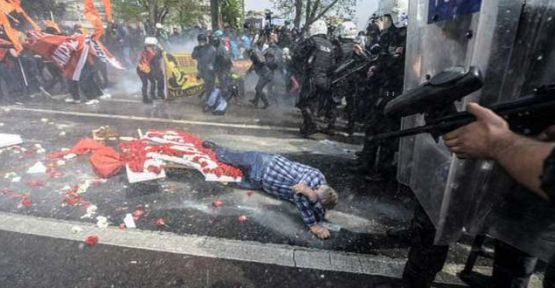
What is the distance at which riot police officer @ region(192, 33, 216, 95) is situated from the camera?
Answer: 922 centimetres

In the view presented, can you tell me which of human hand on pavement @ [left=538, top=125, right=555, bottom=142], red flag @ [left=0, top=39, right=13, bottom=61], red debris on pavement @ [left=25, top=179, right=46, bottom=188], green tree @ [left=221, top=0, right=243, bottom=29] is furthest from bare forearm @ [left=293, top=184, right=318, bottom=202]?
green tree @ [left=221, top=0, right=243, bottom=29]

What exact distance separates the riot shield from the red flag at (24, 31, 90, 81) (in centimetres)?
856

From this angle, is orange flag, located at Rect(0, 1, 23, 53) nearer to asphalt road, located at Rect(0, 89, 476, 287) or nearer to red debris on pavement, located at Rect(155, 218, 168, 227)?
asphalt road, located at Rect(0, 89, 476, 287)

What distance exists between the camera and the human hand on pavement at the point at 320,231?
3.33 meters

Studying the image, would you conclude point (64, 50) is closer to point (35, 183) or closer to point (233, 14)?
point (35, 183)

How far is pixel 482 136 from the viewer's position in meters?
1.34

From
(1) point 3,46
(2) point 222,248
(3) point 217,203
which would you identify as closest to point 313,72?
(3) point 217,203

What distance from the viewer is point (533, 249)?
72.3 inches

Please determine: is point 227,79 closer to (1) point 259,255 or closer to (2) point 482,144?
(1) point 259,255

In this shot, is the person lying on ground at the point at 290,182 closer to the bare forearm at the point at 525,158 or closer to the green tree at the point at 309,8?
the bare forearm at the point at 525,158

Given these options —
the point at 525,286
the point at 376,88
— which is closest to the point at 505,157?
the point at 525,286

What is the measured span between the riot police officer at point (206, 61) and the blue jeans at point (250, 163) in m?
5.02

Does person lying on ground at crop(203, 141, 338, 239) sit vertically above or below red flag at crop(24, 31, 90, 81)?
below

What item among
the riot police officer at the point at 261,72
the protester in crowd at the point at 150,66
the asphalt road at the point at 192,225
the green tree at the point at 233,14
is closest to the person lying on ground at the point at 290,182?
the asphalt road at the point at 192,225
